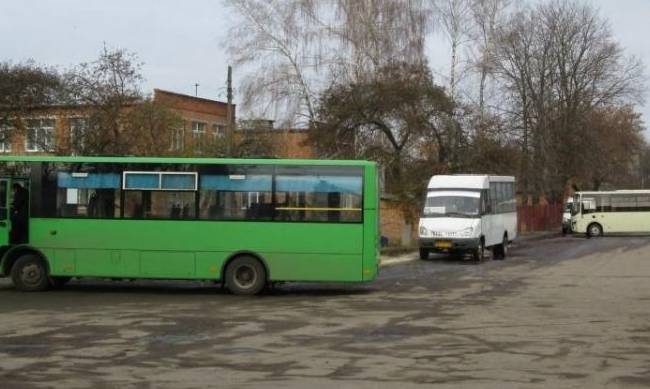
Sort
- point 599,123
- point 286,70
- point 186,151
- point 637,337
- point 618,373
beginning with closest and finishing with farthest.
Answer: point 618,373
point 637,337
point 186,151
point 286,70
point 599,123

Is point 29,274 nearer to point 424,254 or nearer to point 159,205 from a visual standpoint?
point 159,205

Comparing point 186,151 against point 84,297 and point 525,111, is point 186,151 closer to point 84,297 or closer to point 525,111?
point 84,297

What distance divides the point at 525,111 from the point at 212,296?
43.7 metres

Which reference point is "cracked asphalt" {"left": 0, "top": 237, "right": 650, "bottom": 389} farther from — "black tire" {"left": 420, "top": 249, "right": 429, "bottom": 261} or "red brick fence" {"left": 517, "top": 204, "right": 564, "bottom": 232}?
"red brick fence" {"left": 517, "top": 204, "right": 564, "bottom": 232}

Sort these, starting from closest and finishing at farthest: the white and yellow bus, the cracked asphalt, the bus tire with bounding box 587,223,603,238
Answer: the cracked asphalt → the white and yellow bus → the bus tire with bounding box 587,223,603,238

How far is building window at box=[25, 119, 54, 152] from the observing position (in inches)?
1394

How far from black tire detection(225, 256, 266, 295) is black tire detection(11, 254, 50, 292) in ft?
12.6

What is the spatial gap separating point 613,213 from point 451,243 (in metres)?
27.1

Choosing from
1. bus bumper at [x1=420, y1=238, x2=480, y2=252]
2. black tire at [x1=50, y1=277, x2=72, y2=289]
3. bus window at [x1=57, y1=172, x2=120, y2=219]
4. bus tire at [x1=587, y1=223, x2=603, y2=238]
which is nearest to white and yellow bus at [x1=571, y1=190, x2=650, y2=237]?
bus tire at [x1=587, y1=223, x2=603, y2=238]

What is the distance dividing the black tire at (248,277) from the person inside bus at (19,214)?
4.28 meters

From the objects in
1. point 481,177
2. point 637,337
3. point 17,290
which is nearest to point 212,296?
point 17,290

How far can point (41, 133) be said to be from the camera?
36.3 metres

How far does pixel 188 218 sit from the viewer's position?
53.3 ft

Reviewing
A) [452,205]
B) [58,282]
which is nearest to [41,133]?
[452,205]
